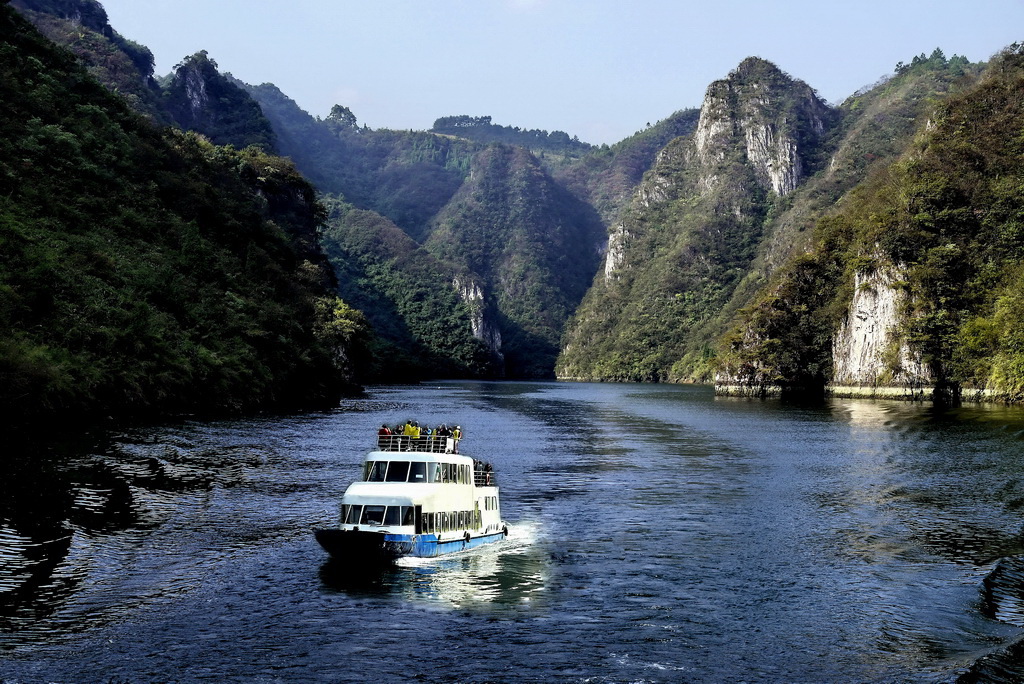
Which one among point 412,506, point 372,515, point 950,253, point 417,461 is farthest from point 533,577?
point 950,253

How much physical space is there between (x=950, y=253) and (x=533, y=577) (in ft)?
460

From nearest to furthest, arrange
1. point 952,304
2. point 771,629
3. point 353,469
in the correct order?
point 771,629 < point 353,469 < point 952,304

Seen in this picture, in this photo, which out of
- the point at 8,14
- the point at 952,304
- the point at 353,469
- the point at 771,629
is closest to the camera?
the point at 771,629

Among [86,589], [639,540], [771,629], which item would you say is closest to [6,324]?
[86,589]

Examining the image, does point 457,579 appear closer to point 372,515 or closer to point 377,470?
point 372,515

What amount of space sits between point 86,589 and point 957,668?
26.4m

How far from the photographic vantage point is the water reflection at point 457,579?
30266 millimetres

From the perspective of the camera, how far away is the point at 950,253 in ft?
493

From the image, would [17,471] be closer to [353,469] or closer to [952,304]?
[353,469]

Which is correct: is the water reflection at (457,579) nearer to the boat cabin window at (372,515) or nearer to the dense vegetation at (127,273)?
the boat cabin window at (372,515)

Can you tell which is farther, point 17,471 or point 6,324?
point 6,324

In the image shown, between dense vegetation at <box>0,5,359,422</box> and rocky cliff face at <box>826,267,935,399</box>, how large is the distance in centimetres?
9560

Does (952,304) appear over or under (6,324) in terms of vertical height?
over

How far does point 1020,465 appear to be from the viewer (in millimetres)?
61281
